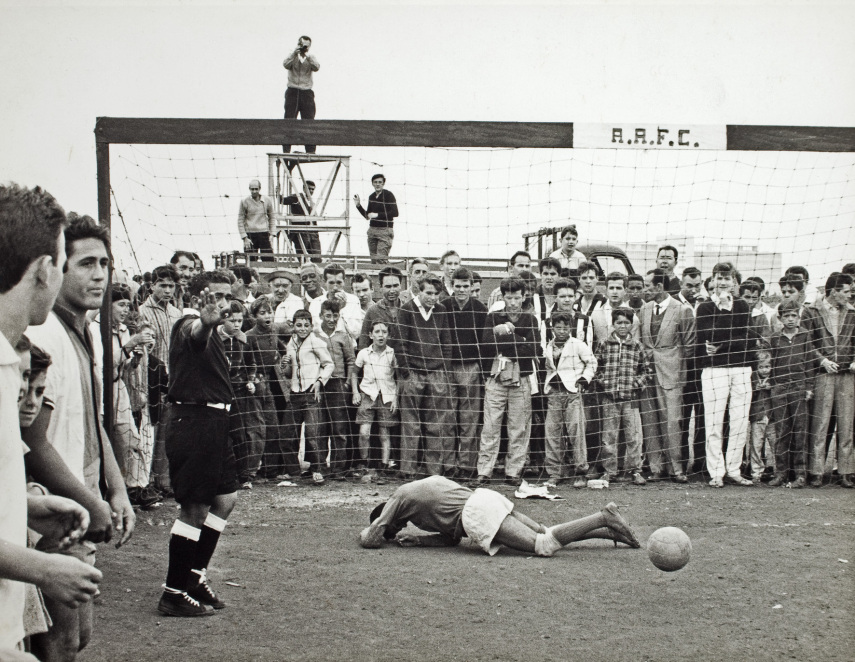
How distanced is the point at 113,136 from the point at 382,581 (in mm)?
3564

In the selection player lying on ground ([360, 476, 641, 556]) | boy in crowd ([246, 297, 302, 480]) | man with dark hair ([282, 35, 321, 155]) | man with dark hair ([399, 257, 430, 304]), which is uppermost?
man with dark hair ([282, 35, 321, 155])

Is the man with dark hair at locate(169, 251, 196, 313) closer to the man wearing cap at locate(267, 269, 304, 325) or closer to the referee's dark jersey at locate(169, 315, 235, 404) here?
the man wearing cap at locate(267, 269, 304, 325)

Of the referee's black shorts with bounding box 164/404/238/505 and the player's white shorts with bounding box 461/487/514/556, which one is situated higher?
the referee's black shorts with bounding box 164/404/238/505

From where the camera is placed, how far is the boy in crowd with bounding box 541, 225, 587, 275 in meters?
9.98

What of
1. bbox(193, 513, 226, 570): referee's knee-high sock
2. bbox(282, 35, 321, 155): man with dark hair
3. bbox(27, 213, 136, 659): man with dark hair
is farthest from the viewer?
bbox(282, 35, 321, 155): man with dark hair

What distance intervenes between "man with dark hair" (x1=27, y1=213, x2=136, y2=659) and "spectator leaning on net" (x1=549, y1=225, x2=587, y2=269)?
6.95 metres

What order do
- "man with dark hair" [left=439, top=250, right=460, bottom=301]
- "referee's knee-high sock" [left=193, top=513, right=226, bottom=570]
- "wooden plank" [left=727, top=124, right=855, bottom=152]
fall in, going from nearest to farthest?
"referee's knee-high sock" [left=193, top=513, right=226, bottom=570], "wooden plank" [left=727, top=124, right=855, bottom=152], "man with dark hair" [left=439, top=250, right=460, bottom=301]

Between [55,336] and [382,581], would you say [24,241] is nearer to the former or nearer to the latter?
[55,336]

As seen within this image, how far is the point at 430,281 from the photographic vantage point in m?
9.07

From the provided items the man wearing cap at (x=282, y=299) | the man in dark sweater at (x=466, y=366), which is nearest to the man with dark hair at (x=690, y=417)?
the man in dark sweater at (x=466, y=366)

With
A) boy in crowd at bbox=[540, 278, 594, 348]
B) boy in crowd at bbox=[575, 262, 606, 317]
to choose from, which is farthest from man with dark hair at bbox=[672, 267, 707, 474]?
boy in crowd at bbox=[540, 278, 594, 348]

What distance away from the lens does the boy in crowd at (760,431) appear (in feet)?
29.8

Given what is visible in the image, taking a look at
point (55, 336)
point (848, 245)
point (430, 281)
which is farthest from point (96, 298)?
point (848, 245)

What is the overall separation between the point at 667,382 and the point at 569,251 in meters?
2.17
